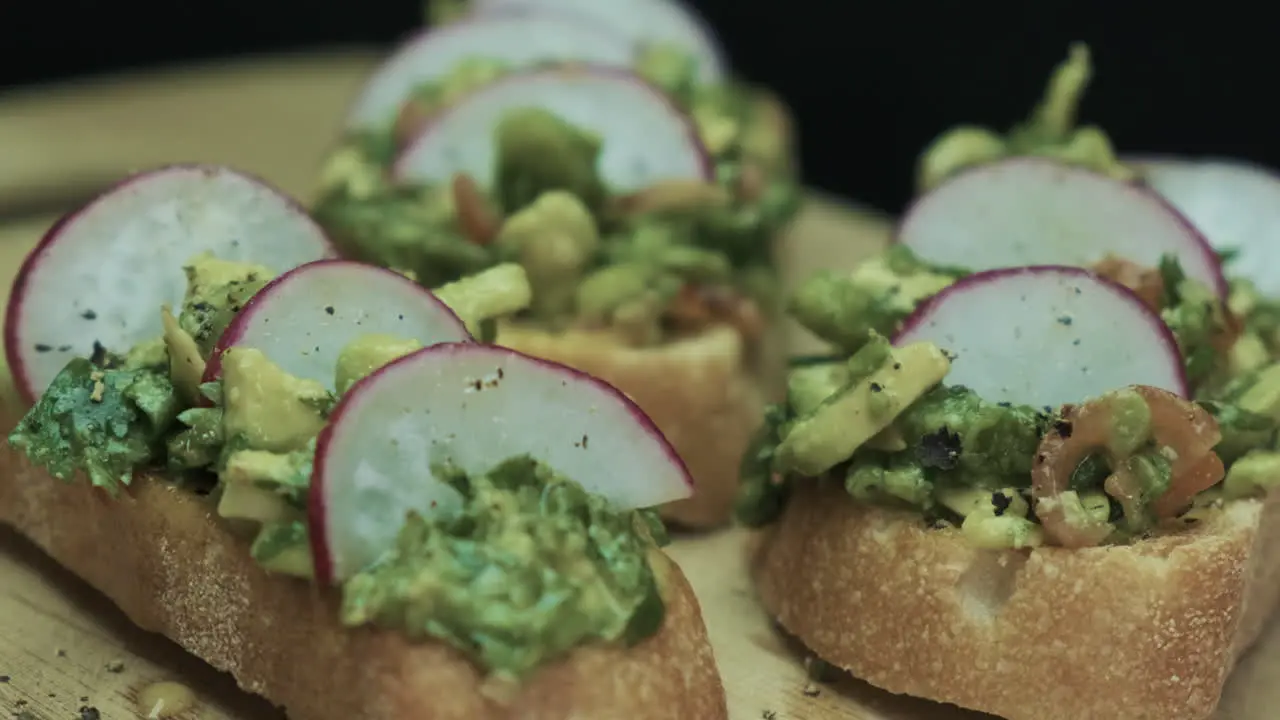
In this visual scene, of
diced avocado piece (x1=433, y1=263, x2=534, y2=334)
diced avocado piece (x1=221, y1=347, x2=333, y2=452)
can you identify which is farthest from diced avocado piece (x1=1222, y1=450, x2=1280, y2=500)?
diced avocado piece (x1=221, y1=347, x2=333, y2=452)

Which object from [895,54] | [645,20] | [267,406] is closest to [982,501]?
[267,406]

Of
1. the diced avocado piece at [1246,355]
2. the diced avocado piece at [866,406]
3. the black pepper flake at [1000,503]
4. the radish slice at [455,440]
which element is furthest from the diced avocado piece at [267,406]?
the diced avocado piece at [1246,355]

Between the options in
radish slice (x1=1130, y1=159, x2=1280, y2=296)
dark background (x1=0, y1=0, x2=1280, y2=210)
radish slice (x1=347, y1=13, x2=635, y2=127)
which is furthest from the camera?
dark background (x1=0, y1=0, x2=1280, y2=210)

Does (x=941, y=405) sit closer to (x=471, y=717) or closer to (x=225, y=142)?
(x=471, y=717)

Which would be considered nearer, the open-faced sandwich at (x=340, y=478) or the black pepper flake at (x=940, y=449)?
the open-faced sandwich at (x=340, y=478)

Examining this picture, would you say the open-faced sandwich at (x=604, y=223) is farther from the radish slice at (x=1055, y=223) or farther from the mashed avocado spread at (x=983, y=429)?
the radish slice at (x=1055, y=223)

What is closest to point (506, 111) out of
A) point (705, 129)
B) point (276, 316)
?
point (705, 129)

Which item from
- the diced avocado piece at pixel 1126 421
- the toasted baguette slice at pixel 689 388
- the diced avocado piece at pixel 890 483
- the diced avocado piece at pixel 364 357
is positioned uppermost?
the diced avocado piece at pixel 1126 421

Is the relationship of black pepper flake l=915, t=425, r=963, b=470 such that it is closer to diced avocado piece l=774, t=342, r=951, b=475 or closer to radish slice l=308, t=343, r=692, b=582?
diced avocado piece l=774, t=342, r=951, b=475
